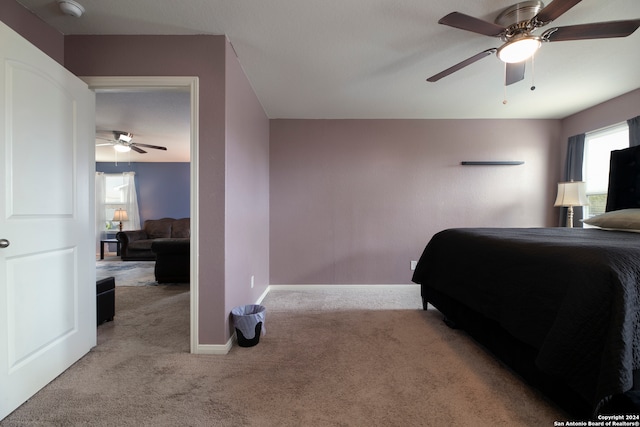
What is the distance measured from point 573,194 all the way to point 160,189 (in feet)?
26.1

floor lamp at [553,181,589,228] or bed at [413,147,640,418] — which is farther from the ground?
floor lamp at [553,181,589,228]

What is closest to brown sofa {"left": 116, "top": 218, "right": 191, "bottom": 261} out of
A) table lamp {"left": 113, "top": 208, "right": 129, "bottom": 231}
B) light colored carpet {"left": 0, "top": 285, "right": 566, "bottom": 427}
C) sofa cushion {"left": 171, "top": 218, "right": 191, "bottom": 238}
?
sofa cushion {"left": 171, "top": 218, "right": 191, "bottom": 238}

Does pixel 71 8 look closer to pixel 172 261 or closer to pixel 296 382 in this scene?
pixel 296 382

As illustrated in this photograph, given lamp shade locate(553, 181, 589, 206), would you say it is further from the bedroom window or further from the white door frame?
the white door frame

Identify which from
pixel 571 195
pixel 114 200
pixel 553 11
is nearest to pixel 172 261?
pixel 114 200

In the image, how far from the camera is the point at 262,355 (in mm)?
1875

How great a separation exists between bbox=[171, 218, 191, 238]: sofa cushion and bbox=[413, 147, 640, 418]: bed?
19.0 feet

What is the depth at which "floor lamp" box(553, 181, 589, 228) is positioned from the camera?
2990 millimetres

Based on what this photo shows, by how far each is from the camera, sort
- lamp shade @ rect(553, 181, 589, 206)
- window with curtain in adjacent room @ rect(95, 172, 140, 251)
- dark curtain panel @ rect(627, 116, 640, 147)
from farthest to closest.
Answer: window with curtain in adjacent room @ rect(95, 172, 140, 251), lamp shade @ rect(553, 181, 589, 206), dark curtain panel @ rect(627, 116, 640, 147)

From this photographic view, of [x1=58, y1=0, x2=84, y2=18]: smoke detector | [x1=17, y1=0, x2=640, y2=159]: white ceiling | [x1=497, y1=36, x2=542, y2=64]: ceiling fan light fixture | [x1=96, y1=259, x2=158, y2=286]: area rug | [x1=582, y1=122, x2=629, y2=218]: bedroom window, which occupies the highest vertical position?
[x1=17, y1=0, x2=640, y2=159]: white ceiling

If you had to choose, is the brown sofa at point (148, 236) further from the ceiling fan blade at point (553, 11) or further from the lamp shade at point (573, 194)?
the lamp shade at point (573, 194)

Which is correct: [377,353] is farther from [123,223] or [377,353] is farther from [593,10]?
[123,223]

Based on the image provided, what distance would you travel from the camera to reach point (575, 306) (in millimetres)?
1116

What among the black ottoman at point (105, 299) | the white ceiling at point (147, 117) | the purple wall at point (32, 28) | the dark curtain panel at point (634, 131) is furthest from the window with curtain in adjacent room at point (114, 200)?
the dark curtain panel at point (634, 131)
